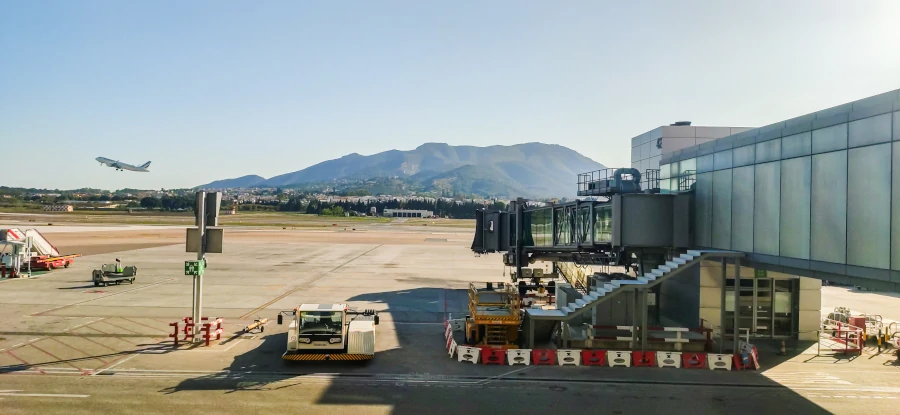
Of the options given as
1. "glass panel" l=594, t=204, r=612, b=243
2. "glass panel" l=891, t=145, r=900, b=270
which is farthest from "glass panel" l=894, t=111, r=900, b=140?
"glass panel" l=594, t=204, r=612, b=243

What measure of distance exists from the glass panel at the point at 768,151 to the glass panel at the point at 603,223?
23.3 ft

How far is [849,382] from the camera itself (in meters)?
19.8

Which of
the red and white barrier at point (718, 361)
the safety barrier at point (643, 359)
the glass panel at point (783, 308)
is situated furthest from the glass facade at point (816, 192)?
the glass panel at point (783, 308)

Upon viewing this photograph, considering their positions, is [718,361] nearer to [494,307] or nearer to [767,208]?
[767,208]

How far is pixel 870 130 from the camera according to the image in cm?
1562

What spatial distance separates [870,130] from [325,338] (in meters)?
18.5

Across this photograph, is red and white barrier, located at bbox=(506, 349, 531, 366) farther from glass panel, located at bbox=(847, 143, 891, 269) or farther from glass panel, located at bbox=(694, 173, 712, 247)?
glass panel, located at bbox=(847, 143, 891, 269)

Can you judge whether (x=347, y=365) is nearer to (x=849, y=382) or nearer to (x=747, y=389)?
(x=747, y=389)

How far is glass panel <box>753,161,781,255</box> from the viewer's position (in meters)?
19.8

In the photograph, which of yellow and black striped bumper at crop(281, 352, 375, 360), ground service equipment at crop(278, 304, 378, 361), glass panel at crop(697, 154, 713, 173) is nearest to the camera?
yellow and black striped bumper at crop(281, 352, 375, 360)

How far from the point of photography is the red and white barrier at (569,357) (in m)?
21.5

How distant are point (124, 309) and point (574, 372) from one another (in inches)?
966

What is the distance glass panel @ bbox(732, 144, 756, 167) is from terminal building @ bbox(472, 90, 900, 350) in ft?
0.26

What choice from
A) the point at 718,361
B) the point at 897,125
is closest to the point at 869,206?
the point at 897,125
